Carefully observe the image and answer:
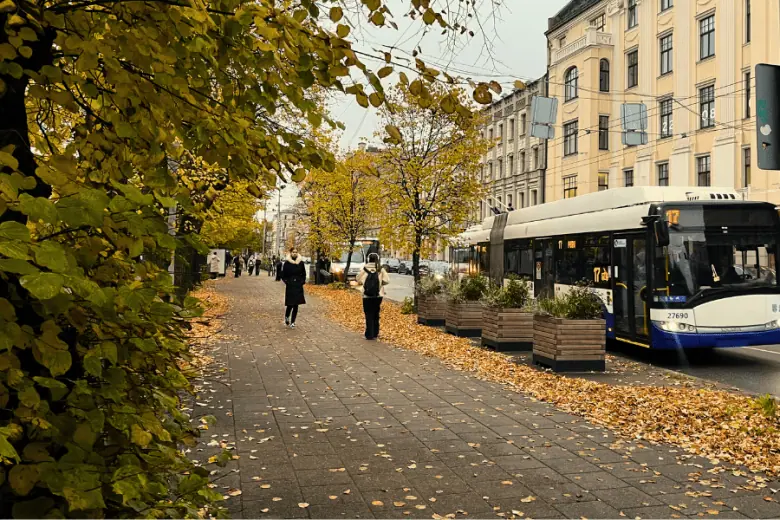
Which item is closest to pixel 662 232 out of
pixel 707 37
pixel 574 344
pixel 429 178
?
pixel 574 344

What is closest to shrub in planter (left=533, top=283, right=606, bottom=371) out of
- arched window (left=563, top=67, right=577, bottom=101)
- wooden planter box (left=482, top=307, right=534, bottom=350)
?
wooden planter box (left=482, top=307, right=534, bottom=350)

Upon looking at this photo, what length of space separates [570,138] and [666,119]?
11.0m

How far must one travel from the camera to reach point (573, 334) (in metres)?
10.4

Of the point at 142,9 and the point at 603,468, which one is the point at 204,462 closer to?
the point at 603,468

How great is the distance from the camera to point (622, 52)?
4362 cm

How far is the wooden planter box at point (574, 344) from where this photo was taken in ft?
33.9

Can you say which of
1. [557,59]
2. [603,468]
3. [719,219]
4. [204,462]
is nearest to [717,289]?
[719,219]

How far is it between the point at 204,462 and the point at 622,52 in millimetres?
43793

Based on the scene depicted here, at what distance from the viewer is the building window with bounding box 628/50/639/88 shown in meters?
42.3

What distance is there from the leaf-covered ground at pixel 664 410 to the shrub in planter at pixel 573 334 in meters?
0.38

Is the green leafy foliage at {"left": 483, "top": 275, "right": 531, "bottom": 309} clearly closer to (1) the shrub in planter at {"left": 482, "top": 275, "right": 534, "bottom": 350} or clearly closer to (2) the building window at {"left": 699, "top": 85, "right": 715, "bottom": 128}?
(1) the shrub in planter at {"left": 482, "top": 275, "right": 534, "bottom": 350}

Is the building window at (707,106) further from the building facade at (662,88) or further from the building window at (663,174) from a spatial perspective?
the building window at (663,174)

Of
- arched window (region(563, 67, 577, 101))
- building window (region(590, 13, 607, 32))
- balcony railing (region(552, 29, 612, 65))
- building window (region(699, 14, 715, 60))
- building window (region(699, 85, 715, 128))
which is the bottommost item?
building window (region(699, 85, 715, 128))

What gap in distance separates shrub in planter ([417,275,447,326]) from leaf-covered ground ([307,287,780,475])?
550 centimetres
